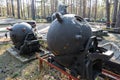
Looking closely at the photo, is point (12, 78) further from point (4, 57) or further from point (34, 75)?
point (4, 57)

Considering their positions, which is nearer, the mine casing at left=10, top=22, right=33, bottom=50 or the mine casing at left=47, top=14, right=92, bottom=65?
the mine casing at left=47, top=14, right=92, bottom=65

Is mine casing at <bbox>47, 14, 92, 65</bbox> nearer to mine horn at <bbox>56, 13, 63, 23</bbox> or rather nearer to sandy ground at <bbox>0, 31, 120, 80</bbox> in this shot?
Answer: mine horn at <bbox>56, 13, 63, 23</bbox>

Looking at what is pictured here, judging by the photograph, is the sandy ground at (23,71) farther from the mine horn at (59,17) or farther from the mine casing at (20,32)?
the mine horn at (59,17)

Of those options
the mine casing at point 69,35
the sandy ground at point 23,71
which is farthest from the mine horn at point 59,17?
the sandy ground at point 23,71

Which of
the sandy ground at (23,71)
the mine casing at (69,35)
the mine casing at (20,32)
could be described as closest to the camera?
the mine casing at (69,35)

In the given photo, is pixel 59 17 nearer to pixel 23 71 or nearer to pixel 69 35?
pixel 69 35

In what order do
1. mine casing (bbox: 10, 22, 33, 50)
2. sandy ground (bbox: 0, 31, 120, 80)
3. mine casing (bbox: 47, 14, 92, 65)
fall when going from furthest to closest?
mine casing (bbox: 10, 22, 33, 50) → sandy ground (bbox: 0, 31, 120, 80) → mine casing (bbox: 47, 14, 92, 65)

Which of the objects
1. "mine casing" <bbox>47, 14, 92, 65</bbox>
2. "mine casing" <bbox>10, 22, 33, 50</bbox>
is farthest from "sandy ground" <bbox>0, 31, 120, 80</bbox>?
"mine casing" <bbox>47, 14, 92, 65</bbox>

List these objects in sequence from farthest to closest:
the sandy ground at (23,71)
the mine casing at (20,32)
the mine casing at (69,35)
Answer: the mine casing at (20,32), the sandy ground at (23,71), the mine casing at (69,35)

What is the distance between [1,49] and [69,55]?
5.13 meters

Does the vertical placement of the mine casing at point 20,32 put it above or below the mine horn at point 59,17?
below

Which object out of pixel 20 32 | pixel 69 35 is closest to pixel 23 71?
pixel 20 32

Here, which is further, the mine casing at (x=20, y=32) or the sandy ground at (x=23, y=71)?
the mine casing at (x=20, y=32)

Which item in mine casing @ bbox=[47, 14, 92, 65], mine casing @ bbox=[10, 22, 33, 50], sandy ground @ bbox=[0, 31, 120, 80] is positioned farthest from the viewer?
mine casing @ bbox=[10, 22, 33, 50]
